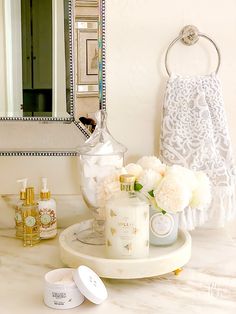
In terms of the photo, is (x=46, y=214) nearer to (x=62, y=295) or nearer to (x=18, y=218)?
(x=18, y=218)

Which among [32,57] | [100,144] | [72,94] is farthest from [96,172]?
[32,57]

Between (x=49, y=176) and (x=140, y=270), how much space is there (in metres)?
0.52

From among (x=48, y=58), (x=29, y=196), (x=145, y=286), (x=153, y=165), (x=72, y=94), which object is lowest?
(x=145, y=286)

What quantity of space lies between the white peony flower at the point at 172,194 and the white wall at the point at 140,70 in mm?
391

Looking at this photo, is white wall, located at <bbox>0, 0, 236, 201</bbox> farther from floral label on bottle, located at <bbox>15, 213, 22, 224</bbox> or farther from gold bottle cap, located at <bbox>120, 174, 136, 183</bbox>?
gold bottle cap, located at <bbox>120, 174, 136, 183</bbox>

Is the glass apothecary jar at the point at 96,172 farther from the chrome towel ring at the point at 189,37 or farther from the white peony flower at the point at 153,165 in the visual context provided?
the chrome towel ring at the point at 189,37

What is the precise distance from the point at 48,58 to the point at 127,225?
1.97 ft

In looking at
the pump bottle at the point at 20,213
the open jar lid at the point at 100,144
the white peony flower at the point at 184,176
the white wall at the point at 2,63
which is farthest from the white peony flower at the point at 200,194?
the white wall at the point at 2,63

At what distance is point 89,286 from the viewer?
865mm

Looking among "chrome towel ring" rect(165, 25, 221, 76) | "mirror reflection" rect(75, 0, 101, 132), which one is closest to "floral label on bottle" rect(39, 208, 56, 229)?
"mirror reflection" rect(75, 0, 101, 132)

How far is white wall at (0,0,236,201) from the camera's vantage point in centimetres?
132

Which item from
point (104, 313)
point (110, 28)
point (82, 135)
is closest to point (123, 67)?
point (110, 28)

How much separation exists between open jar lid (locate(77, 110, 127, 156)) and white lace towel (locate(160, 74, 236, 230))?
168 mm

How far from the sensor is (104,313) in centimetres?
84
